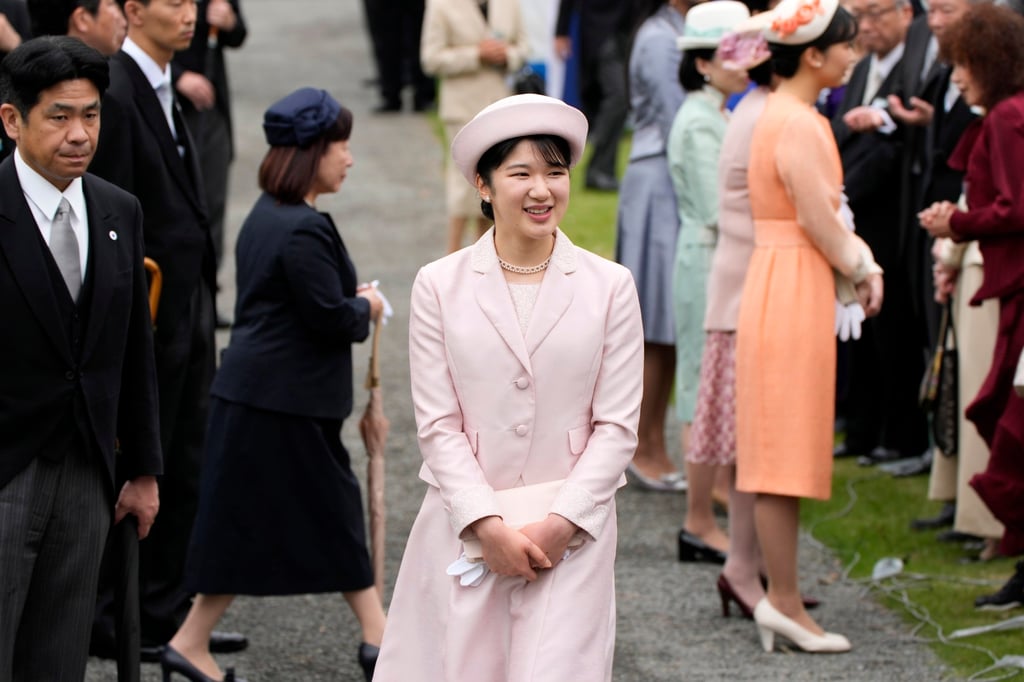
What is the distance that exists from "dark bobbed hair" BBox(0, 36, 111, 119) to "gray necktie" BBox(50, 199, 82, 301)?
0.85 feet

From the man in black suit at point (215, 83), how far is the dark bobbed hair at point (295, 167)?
14.0ft

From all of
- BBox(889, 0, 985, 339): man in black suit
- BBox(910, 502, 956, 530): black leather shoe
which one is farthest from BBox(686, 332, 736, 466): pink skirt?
BBox(889, 0, 985, 339): man in black suit

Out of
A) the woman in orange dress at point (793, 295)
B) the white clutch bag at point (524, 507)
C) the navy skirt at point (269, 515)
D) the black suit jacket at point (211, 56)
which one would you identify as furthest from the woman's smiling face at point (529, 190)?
the black suit jacket at point (211, 56)

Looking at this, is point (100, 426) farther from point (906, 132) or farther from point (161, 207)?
point (906, 132)

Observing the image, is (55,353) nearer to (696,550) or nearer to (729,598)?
(729,598)

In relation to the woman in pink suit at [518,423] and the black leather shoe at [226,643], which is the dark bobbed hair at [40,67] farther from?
the black leather shoe at [226,643]

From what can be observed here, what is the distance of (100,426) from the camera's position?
421 centimetres

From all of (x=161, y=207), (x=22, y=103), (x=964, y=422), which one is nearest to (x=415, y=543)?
(x=22, y=103)

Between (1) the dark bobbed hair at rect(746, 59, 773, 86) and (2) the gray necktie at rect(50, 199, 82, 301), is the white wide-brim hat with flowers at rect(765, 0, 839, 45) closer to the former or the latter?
(1) the dark bobbed hair at rect(746, 59, 773, 86)

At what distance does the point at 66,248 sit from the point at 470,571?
130 centimetres

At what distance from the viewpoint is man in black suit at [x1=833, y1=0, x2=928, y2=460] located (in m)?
8.13

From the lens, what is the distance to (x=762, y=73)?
6.23m

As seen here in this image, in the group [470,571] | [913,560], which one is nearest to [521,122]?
[470,571]

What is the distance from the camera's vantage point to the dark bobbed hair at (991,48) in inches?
246
